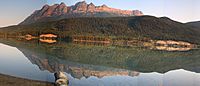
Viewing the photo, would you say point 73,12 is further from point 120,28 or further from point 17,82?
point 17,82

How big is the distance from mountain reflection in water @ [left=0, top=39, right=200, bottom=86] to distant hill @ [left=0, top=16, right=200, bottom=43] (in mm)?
302

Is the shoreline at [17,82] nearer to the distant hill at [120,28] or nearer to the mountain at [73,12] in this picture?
the distant hill at [120,28]

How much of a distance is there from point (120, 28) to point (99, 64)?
3.20 ft

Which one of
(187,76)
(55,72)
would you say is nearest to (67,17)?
(55,72)

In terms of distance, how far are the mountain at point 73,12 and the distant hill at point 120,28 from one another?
0.35 ft

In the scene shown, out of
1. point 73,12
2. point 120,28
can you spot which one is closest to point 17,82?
point 73,12

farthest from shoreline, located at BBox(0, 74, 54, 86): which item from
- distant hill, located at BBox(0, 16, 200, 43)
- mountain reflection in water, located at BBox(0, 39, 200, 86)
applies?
distant hill, located at BBox(0, 16, 200, 43)

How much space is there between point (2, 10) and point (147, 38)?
12.5 feet

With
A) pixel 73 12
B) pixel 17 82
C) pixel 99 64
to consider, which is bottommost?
pixel 17 82

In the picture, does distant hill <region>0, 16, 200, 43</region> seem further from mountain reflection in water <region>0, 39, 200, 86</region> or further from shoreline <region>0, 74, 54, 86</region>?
shoreline <region>0, 74, 54, 86</region>

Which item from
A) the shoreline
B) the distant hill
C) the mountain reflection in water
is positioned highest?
the distant hill

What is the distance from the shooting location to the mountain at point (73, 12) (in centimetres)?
683

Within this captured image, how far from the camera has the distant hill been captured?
6.18 meters

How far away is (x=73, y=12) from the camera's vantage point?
752 cm
